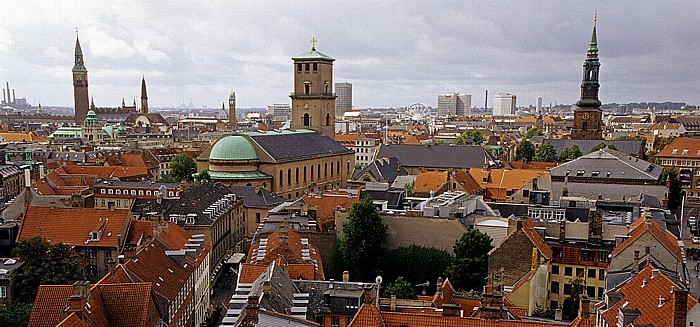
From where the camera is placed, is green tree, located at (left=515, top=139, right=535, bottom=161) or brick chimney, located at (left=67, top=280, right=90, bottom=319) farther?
green tree, located at (left=515, top=139, right=535, bottom=161)

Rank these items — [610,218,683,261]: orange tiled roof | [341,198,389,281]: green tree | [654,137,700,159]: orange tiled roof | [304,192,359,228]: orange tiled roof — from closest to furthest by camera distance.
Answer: [610,218,683,261]: orange tiled roof, [341,198,389,281]: green tree, [304,192,359,228]: orange tiled roof, [654,137,700,159]: orange tiled roof

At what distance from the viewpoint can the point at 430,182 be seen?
3329 inches

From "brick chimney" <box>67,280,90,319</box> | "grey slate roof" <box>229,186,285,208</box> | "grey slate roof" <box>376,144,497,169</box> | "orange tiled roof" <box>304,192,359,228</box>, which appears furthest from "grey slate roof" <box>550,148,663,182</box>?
"brick chimney" <box>67,280,90,319</box>

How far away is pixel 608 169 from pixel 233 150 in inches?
2048

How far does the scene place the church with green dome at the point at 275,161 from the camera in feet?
309

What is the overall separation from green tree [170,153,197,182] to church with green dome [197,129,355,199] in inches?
450

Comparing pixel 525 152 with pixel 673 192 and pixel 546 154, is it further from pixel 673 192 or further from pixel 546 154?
pixel 673 192

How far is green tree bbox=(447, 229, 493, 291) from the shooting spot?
51.4 m

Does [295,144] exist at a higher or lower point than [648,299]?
higher

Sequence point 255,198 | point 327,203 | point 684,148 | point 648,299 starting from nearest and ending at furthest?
point 648,299, point 327,203, point 255,198, point 684,148

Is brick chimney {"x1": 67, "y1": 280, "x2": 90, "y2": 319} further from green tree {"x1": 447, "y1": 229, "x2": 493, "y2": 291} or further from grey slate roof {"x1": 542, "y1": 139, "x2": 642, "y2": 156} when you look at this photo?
grey slate roof {"x1": 542, "y1": 139, "x2": 642, "y2": 156}

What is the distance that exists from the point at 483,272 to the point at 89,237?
31260 mm

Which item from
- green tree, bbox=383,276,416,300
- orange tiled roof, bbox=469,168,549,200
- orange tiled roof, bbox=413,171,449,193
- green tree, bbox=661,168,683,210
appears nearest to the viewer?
green tree, bbox=383,276,416,300

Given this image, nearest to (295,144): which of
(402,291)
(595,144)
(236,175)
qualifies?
(236,175)
